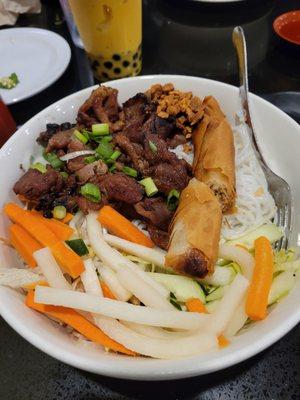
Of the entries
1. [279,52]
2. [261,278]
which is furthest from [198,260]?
[279,52]

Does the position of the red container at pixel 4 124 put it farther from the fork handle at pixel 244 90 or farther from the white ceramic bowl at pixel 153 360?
the fork handle at pixel 244 90

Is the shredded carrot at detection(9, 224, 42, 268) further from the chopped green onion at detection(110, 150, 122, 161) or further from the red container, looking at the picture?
the red container

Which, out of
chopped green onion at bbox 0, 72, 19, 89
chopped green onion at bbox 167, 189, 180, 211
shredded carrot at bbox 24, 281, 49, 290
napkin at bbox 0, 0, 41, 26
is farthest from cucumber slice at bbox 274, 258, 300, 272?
napkin at bbox 0, 0, 41, 26

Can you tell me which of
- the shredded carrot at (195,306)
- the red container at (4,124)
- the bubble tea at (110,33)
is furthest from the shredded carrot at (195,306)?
the bubble tea at (110,33)

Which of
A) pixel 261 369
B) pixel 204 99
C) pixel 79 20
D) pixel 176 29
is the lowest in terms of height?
pixel 261 369

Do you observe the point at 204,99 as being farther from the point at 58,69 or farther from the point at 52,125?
the point at 58,69

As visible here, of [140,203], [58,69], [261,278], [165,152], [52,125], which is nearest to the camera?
[261,278]

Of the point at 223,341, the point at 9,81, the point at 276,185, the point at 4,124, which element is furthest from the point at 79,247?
the point at 9,81
